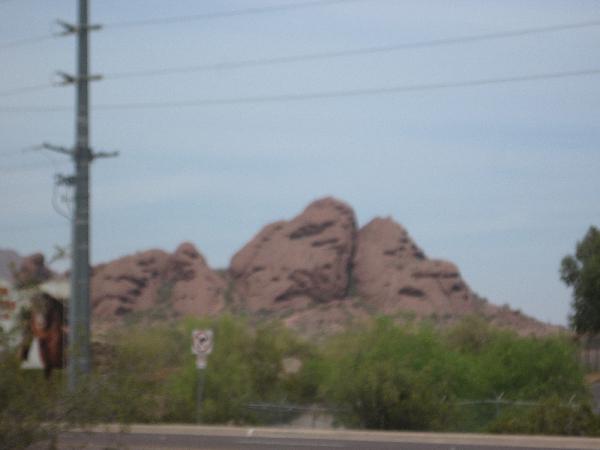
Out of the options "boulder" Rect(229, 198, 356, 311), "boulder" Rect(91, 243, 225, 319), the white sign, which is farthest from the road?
"boulder" Rect(229, 198, 356, 311)

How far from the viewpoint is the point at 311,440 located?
24.5 m

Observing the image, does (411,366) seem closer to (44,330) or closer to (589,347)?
(44,330)

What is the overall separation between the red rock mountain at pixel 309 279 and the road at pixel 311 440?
81403 millimetres

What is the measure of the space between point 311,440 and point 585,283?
53.9 m

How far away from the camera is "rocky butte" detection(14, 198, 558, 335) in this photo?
112 meters

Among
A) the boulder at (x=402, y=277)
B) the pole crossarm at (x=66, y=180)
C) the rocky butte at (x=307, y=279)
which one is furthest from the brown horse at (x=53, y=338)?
the boulder at (x=402, y=277)

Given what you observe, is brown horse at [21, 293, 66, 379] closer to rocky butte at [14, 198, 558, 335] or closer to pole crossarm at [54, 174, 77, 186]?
pole crossarm at [54, 174, 77, 186]

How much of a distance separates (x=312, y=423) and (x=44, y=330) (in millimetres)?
9920

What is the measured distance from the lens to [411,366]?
38656 mm

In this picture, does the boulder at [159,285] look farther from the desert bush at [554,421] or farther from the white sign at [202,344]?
the desert bush at [554,421]

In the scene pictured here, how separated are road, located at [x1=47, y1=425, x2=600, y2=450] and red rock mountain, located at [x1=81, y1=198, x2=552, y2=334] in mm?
81403

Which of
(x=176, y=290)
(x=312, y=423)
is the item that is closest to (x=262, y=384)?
(x=312, y=423)

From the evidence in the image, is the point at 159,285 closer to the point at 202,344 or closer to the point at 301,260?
the point at 301,260

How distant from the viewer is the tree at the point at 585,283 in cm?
7475
